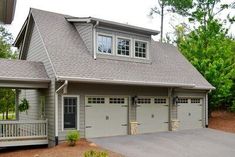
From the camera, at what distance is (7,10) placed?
3291 millimetres

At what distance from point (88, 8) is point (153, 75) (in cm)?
1849

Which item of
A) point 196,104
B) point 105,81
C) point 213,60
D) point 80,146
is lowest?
point 80,146

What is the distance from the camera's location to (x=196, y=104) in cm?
1841

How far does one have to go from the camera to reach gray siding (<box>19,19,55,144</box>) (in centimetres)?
1311

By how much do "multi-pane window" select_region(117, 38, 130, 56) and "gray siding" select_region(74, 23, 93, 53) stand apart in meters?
1.43

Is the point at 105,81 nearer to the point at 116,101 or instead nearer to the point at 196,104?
the point at 116,101

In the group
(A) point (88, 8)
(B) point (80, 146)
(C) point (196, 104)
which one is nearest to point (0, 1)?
(B) point (80, 146)

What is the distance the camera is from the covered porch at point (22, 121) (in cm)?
1256

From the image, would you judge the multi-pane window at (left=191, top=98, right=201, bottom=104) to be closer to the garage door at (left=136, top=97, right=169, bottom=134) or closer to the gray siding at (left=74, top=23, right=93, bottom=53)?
the garage door at (left=136, top=97, right=169, bottom=134)

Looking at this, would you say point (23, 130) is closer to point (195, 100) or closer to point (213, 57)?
point (195, 100)

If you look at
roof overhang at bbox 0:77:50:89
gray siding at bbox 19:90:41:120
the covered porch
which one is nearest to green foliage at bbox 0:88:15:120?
gray siding at bbox 19:90:41:120

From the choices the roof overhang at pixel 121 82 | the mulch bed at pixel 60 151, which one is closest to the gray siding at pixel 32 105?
the mulch bed at pixel 60 151

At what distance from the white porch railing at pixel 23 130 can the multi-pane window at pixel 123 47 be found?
16.7 feet

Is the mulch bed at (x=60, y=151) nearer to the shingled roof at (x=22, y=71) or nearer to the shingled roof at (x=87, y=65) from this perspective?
the shingled roof at (x=87, y=65)
